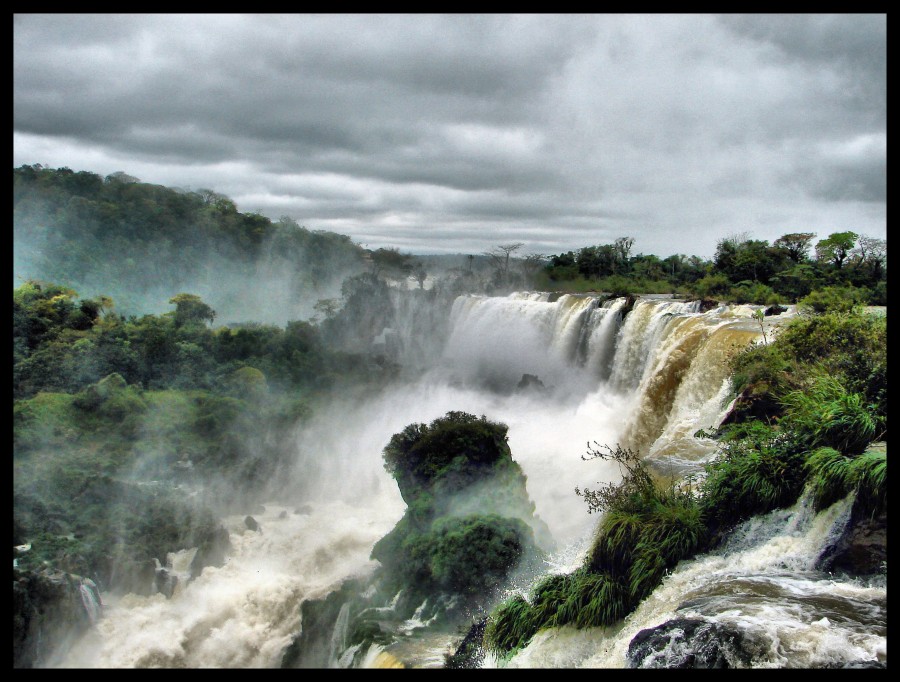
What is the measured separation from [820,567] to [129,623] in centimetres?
1126

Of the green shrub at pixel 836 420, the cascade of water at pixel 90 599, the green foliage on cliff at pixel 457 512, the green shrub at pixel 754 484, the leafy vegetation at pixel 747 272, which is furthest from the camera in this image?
the leafy vegetation at pixel 747 272

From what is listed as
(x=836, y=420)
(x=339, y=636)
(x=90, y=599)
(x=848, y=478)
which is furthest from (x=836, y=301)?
(x=90, y=599)

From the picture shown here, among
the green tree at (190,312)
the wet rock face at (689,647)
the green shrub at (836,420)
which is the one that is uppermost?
the green tree at (190,312)

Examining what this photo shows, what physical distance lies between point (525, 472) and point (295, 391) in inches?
444

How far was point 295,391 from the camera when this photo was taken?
73.9 feet

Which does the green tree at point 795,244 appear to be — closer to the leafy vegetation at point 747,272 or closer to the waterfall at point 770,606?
the leafy vegetation at point 747,272

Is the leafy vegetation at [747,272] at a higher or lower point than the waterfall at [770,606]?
higher

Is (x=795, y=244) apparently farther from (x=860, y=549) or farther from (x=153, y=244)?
(x=153, y=244)

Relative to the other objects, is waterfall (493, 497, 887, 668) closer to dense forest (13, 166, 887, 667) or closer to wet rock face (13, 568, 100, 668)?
dense forest (13, 166, 887, 667)

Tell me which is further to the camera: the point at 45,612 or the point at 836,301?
the point at 836,301

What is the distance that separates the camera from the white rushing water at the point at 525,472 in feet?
25.1

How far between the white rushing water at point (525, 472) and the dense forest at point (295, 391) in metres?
0.50

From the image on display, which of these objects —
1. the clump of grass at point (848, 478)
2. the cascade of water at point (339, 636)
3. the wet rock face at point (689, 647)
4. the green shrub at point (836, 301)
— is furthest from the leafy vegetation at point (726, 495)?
the cascade of water at point (339, 636)
